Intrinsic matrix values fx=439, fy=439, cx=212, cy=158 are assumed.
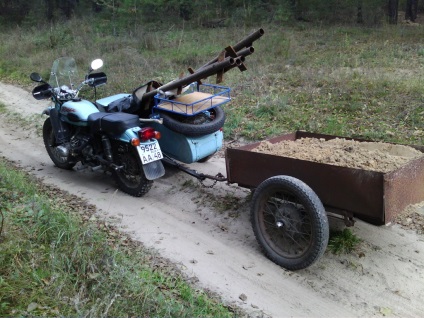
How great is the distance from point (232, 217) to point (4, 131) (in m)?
6.09

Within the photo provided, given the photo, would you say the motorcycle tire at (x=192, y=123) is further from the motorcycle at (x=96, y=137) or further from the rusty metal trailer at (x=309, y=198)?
the rusty metal trailer at (x=309, y=198)

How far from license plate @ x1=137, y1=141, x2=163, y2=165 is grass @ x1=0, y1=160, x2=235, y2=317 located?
1259 millimetres

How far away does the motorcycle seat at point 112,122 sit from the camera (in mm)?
5406

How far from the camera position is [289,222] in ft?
13.1

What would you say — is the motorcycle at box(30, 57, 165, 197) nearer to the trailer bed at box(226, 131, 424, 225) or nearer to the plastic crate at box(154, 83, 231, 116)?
the plastic crate at box(154, 83, 231, 116)

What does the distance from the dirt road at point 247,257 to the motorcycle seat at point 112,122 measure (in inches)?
34.4

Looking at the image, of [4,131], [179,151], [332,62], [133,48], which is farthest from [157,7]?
[179,151]

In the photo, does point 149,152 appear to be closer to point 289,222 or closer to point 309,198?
point 289,222

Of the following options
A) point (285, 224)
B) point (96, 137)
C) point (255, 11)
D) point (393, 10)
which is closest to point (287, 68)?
point (96, 137)

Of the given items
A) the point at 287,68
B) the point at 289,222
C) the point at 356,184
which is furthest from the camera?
the point at 287,68

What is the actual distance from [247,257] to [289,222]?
56cm

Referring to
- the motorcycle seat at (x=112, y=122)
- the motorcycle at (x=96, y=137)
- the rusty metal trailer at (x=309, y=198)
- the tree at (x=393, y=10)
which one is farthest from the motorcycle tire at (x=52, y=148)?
the tree at (x=393, y=10)

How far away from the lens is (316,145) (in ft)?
15.8

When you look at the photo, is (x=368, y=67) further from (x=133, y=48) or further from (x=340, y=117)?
(x=133, y=48)
